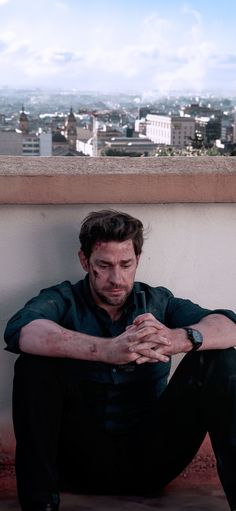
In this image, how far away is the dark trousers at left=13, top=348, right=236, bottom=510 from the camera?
79.8 inches

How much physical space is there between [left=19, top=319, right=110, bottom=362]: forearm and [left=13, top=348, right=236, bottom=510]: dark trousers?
0.08 ft

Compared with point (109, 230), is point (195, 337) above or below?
below

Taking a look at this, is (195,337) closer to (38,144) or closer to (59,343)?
(59,343)

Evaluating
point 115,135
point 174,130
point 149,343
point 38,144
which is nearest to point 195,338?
point 149,343

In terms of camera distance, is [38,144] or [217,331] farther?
[38,144]

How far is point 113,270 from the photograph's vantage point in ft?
7.28

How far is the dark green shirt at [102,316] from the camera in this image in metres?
2.23

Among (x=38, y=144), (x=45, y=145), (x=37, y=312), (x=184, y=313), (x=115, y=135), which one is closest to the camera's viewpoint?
(x=37, y=312)

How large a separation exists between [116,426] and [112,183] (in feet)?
2.20

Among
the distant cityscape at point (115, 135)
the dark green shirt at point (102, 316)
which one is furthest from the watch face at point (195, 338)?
the distant cityscape at point (115, 135)

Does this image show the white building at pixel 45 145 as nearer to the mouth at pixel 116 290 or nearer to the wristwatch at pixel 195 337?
the mouth at pixel 116 290

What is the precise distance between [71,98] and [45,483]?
18398cm

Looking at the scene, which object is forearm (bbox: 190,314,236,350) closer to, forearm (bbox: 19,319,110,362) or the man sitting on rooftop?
the man sitting on rooftop

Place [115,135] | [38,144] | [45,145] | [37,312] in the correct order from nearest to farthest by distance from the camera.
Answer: [37,312] < [38,144] < [45,145] < [115,135]
